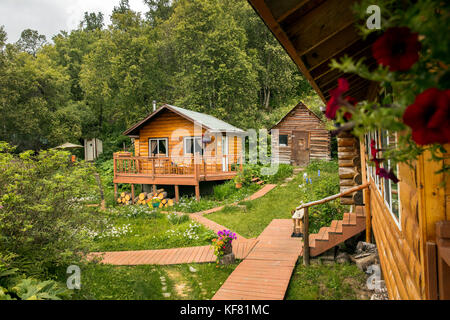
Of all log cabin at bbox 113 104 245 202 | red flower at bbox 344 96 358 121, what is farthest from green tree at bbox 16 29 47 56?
red flower at bbox 344 96 358 121

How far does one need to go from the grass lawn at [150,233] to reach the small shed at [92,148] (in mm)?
22052

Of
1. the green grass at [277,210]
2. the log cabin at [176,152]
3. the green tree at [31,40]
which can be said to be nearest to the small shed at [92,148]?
the log cabin at [176,152]

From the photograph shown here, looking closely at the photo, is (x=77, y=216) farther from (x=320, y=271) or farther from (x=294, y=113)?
(x=294, y=113)

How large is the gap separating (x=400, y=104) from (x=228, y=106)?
86.2 ft

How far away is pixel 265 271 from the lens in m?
6.06

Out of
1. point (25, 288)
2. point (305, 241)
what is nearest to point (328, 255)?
point (305, 241)

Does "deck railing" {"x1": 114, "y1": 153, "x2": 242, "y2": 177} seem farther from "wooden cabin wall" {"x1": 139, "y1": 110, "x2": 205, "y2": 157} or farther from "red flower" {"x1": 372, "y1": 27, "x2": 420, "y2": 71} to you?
"red flower" {"x1": 372, "y1": 27, "x2": 420, "y2": 71}

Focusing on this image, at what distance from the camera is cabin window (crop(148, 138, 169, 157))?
1800 cm

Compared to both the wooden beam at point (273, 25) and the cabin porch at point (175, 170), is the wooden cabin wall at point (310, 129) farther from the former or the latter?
the wooden beam at point (273, 25)

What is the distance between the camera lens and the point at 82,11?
156 feet

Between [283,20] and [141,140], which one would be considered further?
[141,140]

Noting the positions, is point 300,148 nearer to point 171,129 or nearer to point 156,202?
point 171,129
